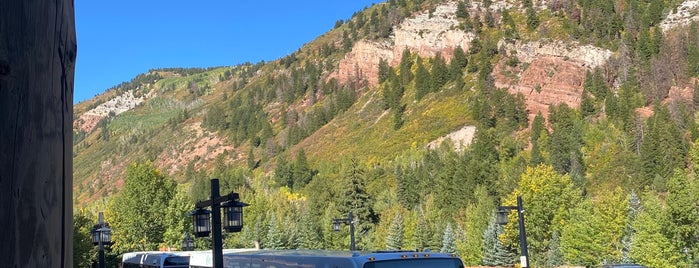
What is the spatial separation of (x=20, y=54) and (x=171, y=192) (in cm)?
5517

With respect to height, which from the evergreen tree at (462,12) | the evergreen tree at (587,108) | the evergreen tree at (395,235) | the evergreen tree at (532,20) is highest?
the evergreen tree at (462,12)

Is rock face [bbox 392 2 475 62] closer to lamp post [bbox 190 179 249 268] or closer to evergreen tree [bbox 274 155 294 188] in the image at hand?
evergreen tree [bbox 274 155 294 188]

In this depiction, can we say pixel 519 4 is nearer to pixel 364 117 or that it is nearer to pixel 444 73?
pixel 444 73

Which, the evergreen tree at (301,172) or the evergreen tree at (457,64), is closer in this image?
the evergreen tree at (301,172)

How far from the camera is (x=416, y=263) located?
45.0 feet

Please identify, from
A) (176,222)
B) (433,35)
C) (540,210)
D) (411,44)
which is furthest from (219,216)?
(411,44)

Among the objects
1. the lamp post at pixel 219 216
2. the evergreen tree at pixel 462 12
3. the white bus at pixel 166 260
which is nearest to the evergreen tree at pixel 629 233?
the white bus at pixel 166 260

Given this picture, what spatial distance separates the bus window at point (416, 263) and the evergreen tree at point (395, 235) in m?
49.9

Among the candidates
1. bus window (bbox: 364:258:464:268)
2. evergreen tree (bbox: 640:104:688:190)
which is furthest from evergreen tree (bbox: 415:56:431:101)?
bus window (bbox: 364:258:464:268)

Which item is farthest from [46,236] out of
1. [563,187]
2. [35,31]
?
[563,187]

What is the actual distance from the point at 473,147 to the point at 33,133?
10519 centimetres

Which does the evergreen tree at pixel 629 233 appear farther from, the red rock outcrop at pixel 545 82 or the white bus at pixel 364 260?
the red rock outcrop at pixel 545 82

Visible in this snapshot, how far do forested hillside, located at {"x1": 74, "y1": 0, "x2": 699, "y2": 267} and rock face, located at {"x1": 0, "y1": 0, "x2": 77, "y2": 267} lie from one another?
110ft

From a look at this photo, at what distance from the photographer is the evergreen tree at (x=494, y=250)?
50500 millimetres
